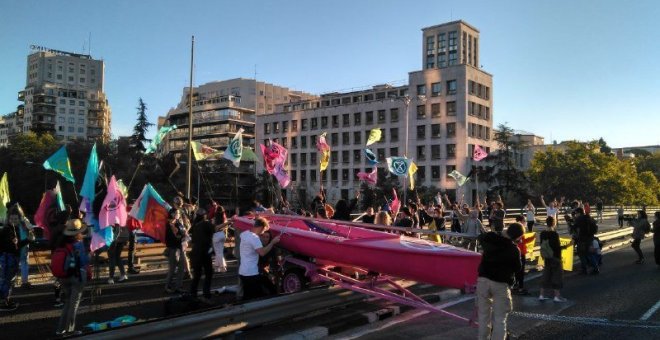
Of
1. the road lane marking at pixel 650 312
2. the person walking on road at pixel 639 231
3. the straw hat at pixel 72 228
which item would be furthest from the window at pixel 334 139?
the straw hat at pixel 72 228

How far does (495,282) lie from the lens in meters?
6.50

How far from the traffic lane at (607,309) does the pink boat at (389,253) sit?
4.40 ft

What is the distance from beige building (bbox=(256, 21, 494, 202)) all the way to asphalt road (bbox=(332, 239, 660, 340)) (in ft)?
160

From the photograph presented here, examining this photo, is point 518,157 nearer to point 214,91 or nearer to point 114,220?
point 214,91

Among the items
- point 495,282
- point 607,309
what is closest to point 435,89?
point 607,309

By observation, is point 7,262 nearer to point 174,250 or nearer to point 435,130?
point 174,250

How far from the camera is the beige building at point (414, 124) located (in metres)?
70.8

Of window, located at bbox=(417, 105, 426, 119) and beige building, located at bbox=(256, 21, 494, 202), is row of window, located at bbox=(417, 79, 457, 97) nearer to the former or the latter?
beige building, located at bbox=(256, 21, 494, 202)

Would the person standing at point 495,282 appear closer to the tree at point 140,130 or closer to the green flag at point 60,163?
the green flag at point 60,163

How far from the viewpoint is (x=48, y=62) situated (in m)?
155

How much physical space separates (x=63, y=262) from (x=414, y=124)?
7048 cm

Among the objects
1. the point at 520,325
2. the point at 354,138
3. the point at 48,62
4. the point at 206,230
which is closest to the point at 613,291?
the point at 520,325

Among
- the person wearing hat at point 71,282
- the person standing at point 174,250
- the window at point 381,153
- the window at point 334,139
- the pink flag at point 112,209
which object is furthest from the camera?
the window at point 334,139

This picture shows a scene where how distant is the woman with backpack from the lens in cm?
1032
